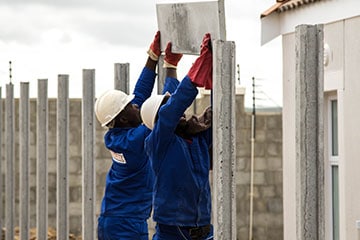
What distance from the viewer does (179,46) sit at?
8.27 m

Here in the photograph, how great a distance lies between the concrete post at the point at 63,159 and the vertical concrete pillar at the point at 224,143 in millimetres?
4219

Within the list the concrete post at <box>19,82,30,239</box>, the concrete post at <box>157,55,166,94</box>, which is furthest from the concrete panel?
the concrete post at <box>19,82,30,239</box>

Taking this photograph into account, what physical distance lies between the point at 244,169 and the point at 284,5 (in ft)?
19.5

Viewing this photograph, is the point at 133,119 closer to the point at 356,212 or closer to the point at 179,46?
the point at 179,46

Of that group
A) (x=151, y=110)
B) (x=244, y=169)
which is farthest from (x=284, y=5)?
(x=244, y=169)

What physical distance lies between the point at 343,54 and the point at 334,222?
1586 mm

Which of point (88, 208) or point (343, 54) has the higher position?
point (343, 54)

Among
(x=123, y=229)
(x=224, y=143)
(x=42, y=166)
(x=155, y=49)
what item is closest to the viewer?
(x=224, y=143)

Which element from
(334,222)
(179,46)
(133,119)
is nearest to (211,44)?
(179,46)

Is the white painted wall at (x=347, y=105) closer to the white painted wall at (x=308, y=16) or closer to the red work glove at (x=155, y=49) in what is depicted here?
the white painted wall at (x=308, y=16)

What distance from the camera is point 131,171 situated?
30.2 feet

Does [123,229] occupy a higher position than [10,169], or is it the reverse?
[10,169]

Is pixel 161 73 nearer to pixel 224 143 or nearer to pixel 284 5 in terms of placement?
pixel 224 143

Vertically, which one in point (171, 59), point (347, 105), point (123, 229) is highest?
point (171, 59)
